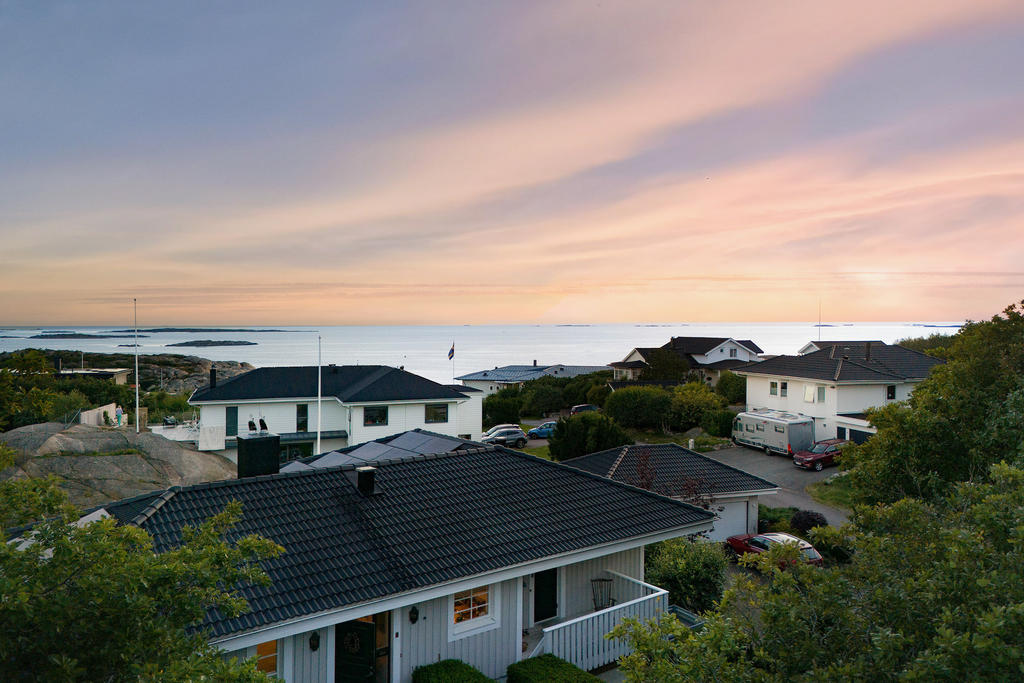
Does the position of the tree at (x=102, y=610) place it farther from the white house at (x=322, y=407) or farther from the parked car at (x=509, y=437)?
the parked car at (x=509, y=437)

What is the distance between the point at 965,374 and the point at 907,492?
337 centimetres

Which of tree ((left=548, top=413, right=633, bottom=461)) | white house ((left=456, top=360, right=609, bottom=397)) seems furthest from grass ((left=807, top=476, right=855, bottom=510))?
white house ((left=456, top=360, right=609, bottom=397))

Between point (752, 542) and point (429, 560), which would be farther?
point (752, 542)

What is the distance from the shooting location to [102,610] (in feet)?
14.8

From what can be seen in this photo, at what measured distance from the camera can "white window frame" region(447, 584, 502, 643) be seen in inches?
450

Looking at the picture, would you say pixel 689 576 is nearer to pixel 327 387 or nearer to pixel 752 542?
pixel 752 542

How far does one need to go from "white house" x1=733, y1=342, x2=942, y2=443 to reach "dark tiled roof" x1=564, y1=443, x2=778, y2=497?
19313mm

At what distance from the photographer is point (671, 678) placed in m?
5.19

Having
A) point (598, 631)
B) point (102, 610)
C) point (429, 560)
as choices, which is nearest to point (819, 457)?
point (598, 631)

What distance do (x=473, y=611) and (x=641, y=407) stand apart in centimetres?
4099

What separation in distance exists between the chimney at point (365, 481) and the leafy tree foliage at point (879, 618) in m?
8.06

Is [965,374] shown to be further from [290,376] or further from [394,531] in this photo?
[290,376]

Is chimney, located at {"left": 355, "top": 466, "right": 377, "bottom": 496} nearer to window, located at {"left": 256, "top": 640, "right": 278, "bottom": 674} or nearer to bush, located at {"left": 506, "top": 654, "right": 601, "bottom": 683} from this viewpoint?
window, located at {"left": 256, "top": 640, "right": 278, "bottom": 674}

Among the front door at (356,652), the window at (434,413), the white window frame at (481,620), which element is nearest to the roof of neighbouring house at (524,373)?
the window at (434,413)
